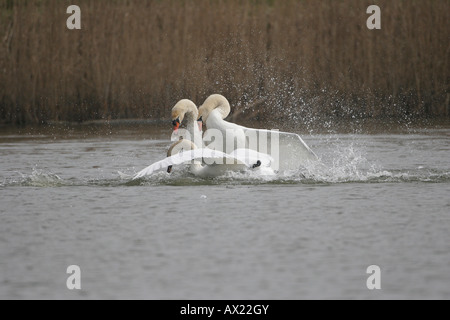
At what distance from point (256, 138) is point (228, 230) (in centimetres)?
233

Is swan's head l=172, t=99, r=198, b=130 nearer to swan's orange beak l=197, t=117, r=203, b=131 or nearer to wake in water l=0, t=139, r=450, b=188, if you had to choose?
swan's orange beak l=197, t=117, r=203, b=131

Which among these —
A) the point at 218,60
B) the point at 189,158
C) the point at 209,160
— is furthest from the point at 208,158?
the point at 218,60

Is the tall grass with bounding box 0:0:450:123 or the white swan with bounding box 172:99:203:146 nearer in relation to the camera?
the white swan with bounding box 172:99:203:146

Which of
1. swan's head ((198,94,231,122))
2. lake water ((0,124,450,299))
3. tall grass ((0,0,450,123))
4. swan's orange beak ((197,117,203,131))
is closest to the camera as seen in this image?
lake water ((0,124,450,299))

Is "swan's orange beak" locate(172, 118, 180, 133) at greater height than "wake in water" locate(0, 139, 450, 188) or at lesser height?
greater

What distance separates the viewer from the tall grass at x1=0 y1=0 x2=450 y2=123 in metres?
14.7

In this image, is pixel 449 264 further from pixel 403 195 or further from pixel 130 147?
pixel 130 147

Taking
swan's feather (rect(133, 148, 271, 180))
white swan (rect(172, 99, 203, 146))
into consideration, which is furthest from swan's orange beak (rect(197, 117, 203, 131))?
swan's feather (rect(133, 148, 271, 180))

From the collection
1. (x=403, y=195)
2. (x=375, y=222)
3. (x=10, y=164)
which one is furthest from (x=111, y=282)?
(x=10, y=164)

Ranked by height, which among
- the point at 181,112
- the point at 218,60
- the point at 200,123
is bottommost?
the point at 200,123

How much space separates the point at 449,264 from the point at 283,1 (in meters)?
10.4

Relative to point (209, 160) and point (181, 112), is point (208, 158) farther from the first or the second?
point (181, 112)

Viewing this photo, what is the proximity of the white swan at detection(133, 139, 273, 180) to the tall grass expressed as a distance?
20.6 ft

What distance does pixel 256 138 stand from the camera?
8.49 meters
